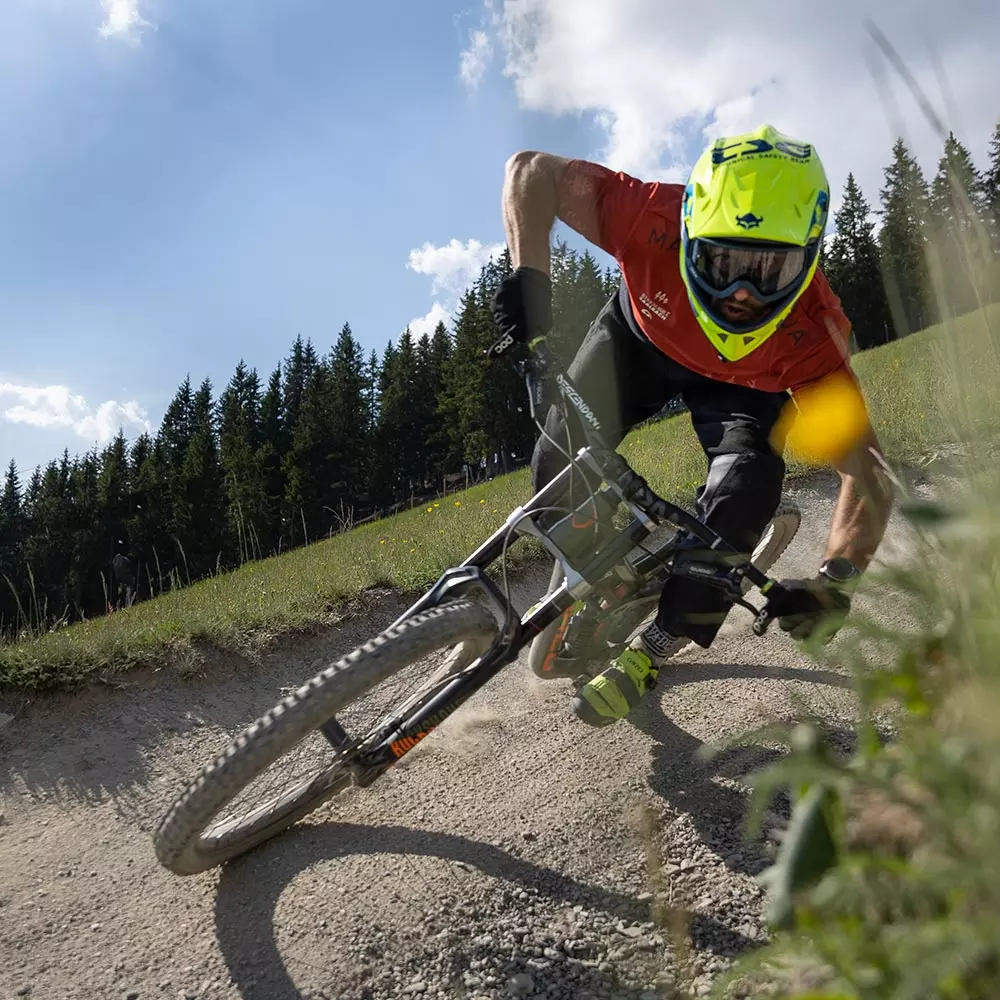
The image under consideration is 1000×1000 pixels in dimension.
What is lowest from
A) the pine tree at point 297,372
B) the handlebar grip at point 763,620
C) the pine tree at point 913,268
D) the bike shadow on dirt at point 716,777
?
the bike shadow on dirt at point 716,777

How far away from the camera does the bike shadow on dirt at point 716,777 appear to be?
249 cm

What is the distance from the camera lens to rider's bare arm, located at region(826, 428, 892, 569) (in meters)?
2.94

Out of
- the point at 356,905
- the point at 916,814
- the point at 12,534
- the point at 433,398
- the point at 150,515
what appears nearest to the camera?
the point at 916,814

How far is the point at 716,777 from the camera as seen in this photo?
10.0 feet

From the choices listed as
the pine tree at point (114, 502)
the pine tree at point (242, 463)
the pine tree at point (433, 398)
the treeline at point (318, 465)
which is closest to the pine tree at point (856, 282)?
the treeline at point (318, 465)

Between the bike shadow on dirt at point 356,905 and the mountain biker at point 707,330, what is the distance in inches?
32.0

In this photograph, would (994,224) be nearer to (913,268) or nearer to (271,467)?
(913,268)

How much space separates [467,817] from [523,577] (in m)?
3.34

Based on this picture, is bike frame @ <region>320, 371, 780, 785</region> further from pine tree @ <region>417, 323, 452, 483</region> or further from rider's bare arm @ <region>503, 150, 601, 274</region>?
pine tree @ <region>417, 323, 452, 483</region>

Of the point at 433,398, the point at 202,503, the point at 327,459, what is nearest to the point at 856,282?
the point at 433,398

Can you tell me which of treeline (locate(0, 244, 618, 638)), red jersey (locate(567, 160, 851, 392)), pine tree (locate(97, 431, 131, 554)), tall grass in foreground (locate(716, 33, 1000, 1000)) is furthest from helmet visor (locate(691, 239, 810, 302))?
pine tree (locate(97, 431, 131, 554))

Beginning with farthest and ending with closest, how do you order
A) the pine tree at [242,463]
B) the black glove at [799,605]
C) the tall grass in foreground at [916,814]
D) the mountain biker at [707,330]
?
the pine tree at [242,463], the mountain biker at [707,330], the black glove at [799,605], the tall grass in foreground at [916,814]

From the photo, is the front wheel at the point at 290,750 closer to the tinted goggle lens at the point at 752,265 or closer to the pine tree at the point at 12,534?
the tinted goggle lens at the point at 752,265

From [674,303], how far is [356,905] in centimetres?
302
